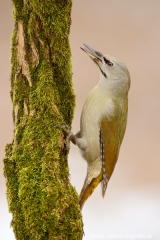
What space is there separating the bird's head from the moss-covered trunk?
48 centimetres

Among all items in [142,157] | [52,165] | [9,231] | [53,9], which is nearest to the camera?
[52,165]

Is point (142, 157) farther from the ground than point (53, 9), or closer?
closer

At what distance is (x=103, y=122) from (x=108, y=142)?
0.14 metres

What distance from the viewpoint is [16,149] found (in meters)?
2.58

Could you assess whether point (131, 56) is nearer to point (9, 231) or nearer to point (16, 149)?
point (9, 231)

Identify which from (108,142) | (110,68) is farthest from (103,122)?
(110,68)

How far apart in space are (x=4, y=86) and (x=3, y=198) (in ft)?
4.66

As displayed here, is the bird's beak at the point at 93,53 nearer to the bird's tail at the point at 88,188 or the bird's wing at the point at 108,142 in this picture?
the bird's wing at the point at 108,142

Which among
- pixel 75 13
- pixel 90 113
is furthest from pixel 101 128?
pixel 75 13

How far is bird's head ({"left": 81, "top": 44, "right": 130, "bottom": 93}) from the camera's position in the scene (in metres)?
3.23

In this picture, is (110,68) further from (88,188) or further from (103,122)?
(88,188)

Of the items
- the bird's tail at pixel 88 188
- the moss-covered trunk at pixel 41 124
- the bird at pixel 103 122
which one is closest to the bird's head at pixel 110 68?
the bird at pixel 103 122

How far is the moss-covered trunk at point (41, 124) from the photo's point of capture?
7.98 feet

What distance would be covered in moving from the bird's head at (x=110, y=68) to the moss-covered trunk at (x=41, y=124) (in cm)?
48
